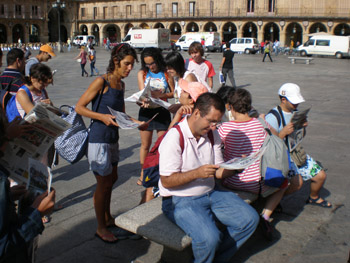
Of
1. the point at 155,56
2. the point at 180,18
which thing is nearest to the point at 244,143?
the point at 155,56

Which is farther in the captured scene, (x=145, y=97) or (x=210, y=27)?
(x=210, y=27)

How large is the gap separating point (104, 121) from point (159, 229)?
989 mm

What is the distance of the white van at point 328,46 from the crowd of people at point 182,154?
110ft

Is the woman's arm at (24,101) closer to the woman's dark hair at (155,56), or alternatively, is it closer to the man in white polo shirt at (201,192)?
the woman's dark hair at (155,56)

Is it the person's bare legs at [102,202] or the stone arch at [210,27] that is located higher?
the stone arch at [210,27]

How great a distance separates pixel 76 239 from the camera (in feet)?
11.4

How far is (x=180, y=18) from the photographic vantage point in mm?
54125

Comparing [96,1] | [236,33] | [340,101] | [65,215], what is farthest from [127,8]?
[65,215]

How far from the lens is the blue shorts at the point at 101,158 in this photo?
3301 mm

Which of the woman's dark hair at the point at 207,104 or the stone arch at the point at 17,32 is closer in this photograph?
the woman's dark hair at the point at 207,104

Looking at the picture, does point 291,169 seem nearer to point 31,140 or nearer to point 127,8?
point 31,140

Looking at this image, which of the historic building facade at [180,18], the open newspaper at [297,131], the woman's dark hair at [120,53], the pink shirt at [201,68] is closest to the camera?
the woman's dark hair at [120,53]

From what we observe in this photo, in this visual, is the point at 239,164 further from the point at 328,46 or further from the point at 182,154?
the point at 328,46

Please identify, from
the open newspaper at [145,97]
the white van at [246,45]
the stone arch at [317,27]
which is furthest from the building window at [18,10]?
the open newspaper at [145,97]
